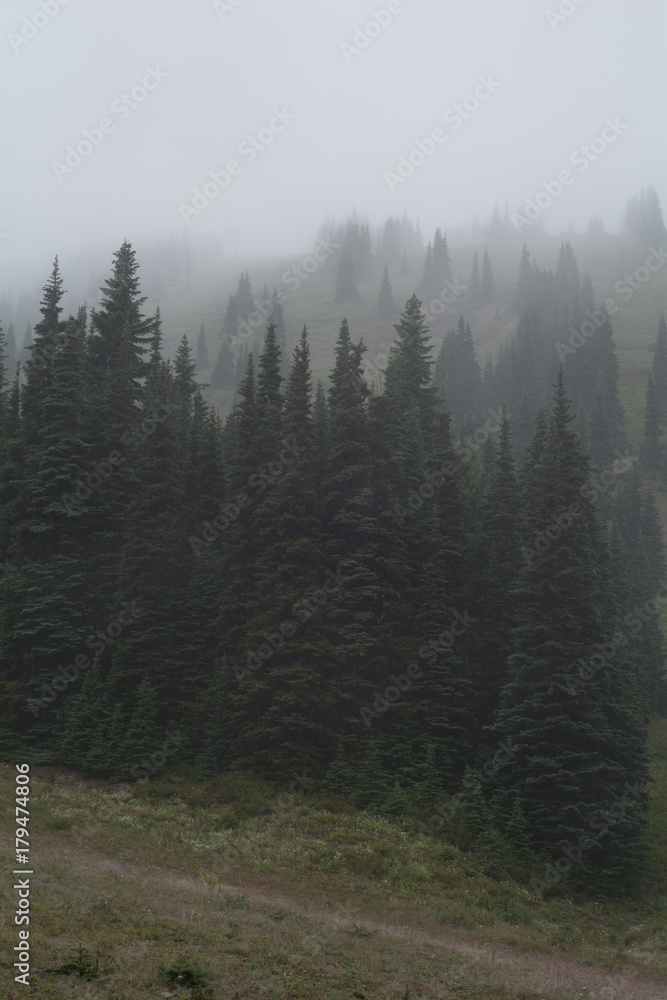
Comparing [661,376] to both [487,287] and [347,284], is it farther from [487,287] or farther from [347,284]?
[347,284]

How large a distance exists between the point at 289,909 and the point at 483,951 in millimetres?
5222

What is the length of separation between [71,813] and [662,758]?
3322 cm

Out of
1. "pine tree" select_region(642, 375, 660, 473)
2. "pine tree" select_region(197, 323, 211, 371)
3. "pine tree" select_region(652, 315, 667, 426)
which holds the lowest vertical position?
"pine tree" select_region(642, 375, 660, 473)

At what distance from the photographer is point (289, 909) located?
17.6m

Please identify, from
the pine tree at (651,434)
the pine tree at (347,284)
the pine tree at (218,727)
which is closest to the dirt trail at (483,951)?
the pine tree at (218,727)

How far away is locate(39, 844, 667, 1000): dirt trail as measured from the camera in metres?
14.7

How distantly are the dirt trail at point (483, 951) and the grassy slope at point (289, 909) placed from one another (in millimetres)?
73

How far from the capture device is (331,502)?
117 ft

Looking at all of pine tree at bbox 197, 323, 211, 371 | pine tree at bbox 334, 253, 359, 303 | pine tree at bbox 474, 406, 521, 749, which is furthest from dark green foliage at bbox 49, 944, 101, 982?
pine tree at bbox 334, 253, 359, 303

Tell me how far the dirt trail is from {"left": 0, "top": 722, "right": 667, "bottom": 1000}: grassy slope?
0.07 metres

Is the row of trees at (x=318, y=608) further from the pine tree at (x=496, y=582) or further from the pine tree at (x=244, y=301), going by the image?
the pine tree at (x=244, y=301)

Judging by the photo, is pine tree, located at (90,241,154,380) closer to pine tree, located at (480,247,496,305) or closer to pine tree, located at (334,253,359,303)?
pine tree, located at (334,253,359,303)

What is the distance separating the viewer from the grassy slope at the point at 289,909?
12.2 m

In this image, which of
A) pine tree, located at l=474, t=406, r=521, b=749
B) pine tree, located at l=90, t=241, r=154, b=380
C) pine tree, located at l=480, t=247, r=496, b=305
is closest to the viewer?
pine tree, located at l=474, t=406, r=521, b=749
